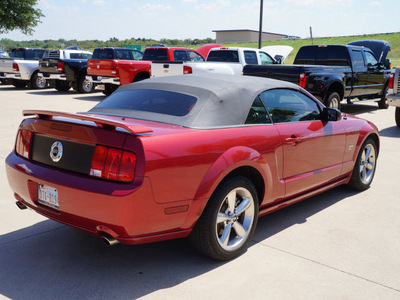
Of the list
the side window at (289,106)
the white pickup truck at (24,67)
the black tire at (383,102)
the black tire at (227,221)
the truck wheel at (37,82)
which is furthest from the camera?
the truck wheel at (37,82)

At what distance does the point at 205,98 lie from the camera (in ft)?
12.4

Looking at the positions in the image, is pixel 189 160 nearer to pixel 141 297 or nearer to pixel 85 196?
pixel 85 196

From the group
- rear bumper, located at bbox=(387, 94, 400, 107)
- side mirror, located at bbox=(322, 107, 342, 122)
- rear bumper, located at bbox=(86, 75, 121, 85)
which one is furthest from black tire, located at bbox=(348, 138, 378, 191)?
rear bumper, located at bbox=(86, 75, 121, 85)

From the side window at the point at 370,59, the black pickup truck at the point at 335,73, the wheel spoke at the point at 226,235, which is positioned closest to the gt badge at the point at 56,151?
the wheel spoke at the point at 226,235

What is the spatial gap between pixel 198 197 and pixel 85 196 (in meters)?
0.80

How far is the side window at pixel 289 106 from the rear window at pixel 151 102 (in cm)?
81

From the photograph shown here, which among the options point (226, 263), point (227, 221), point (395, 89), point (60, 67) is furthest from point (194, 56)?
point (226, 263)

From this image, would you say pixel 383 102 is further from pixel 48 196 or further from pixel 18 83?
pixel 18 83

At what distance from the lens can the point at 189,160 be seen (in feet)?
10.6

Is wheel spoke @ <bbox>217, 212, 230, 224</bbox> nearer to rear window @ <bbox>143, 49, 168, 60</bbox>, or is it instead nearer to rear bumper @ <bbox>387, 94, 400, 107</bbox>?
rear bumper @ <bbox>387, 94, 400, 107</bbox>

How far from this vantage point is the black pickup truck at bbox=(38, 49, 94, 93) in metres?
18.3

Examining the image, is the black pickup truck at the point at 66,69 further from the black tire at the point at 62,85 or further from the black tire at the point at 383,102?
the black tire at the point at 383,102

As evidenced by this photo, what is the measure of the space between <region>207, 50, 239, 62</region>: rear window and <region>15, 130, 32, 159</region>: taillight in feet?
37.4

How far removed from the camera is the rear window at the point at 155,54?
53.3 feet
